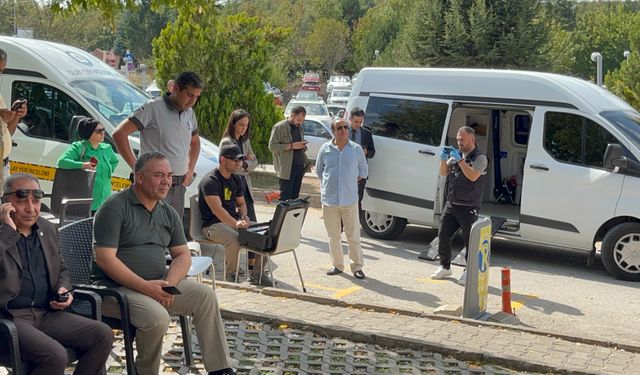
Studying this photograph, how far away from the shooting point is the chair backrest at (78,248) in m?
5.82

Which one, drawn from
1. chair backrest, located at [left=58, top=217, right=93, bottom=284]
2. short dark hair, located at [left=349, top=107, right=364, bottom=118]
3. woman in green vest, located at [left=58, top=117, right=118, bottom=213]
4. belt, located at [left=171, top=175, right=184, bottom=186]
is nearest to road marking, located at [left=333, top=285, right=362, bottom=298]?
belt, located at [left=171, top=175, right=184, bottom=186]

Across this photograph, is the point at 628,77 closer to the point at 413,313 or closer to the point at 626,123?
the point at 626,123

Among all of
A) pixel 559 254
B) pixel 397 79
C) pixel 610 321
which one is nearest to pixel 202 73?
pixel 397 79

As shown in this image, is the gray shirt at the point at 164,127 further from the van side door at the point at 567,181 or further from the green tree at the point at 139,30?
the green tree at the point at 139,30

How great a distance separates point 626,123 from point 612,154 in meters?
0.60

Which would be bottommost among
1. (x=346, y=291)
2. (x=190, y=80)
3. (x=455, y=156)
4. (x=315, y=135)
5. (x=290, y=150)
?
(x=346, y=291)

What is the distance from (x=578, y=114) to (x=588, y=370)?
5.31 meters

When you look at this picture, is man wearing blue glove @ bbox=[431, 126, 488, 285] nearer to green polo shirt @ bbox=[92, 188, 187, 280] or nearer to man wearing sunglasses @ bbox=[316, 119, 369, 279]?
man wearing sunglasses @ bbox=[316, 119, 369, 279]

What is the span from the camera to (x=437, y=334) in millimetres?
7395

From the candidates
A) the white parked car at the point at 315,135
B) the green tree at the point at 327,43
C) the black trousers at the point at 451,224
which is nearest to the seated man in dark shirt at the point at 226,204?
the black trousers at the point at 451,224

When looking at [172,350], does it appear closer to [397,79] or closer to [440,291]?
[440,291]

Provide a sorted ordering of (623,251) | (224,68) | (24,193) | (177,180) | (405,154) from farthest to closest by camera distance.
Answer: (224,68)
(405,154)
(623,251)
(177,180)
(24,193)

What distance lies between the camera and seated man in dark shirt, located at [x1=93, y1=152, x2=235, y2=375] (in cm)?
554

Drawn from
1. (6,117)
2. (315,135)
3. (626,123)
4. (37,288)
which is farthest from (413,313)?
(315,135)
